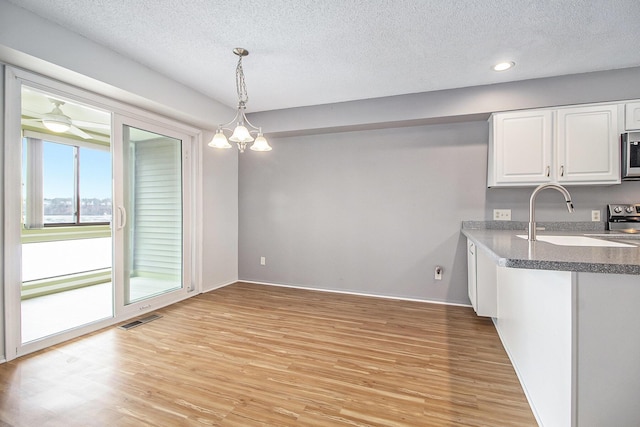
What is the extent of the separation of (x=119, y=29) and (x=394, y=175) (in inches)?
120

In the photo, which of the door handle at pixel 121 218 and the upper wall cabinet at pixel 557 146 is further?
the door handle at pixel 121 218

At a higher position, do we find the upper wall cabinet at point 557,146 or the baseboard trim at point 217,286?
the upper wall cabinet at point 557,146

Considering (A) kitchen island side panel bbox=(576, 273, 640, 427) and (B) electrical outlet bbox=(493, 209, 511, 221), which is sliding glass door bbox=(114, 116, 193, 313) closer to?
(A) kitchen island side panel bbox=(576, 273, 640, 427)

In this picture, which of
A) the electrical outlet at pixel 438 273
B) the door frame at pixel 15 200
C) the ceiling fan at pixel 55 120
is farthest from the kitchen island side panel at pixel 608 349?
the ceiling fan at pixel 55 120

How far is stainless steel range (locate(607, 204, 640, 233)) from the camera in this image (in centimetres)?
281

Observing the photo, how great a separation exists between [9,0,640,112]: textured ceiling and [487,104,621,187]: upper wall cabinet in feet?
1.40

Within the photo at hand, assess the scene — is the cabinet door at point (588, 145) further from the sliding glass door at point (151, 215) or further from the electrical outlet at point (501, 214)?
the sliding glass door at point (151, 215)

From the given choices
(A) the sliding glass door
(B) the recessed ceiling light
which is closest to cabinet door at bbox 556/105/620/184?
(B) the recessed ceiling light

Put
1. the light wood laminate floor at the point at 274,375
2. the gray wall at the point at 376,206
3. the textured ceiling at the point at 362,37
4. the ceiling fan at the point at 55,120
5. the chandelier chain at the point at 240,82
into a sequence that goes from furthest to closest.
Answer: the ceiling fan at the point at 55,120 < the gray wall at the point at 376,206 < the chandelier chain at the point at 240,82 < the textured ceiling at the point at 362,37 < the light wood laminate floor at the point at 274,375

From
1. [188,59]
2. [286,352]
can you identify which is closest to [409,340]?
[286,352]

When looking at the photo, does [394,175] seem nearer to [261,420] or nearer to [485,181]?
[485,181]

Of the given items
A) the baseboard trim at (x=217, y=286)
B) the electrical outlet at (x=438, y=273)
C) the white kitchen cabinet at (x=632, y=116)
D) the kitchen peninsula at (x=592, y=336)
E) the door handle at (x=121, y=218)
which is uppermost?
the white kitchen cabinet at (x=632, y=116)

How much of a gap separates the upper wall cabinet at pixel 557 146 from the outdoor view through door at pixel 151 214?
148 inches

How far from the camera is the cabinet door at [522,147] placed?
282 cm
